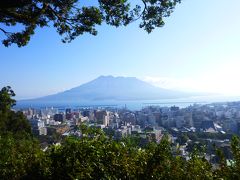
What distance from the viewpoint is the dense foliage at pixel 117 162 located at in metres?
2.68

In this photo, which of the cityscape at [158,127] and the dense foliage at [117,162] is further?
the cityscape at [158,127]

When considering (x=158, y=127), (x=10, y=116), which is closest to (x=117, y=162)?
(x=10, y=116)

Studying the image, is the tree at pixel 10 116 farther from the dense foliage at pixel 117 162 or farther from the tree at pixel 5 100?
the dense foliage at pixel 117 162

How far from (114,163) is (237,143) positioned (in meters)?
1.02

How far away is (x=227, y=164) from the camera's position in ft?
8.68

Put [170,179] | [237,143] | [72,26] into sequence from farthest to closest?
[72,26] → [170,179] → [237,143]

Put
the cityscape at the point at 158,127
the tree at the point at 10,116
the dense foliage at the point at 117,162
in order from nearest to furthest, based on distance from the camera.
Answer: the dense foliage at the point at 117,162, the cityscape at the point at 158,127, the tree at the point at 10,116

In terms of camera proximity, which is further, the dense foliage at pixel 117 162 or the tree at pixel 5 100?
the tree at pixel 5 100

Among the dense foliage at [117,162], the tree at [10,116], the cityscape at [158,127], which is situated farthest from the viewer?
the tree at [10,116]

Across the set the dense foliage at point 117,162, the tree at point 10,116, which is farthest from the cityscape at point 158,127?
the tree at point 10,116

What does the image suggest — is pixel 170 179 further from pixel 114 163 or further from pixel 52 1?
pixel 52 1

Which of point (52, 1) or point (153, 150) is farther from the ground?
point (52, 1)

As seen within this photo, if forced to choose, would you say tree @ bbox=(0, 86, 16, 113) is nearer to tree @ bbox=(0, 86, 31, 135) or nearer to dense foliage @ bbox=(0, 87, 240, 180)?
tree @ bbox=(0, 86, 31, 135)

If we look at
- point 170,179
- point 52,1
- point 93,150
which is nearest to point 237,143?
point 170,179
